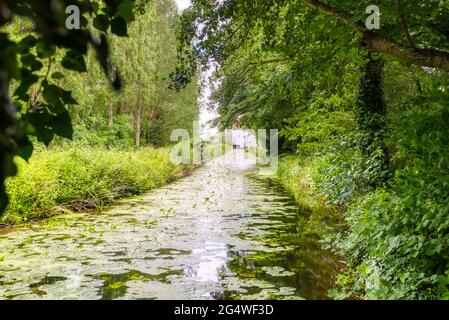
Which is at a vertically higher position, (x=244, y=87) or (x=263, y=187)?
(x=244, y=87)

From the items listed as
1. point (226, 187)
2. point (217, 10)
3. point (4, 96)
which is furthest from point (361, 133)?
point (226, 187)

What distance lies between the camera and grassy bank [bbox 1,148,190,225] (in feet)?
27.6

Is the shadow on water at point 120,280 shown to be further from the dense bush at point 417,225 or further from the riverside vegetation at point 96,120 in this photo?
the dense bush at point 417,225

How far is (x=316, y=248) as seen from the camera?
6.61 meters

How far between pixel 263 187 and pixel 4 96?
581 inches

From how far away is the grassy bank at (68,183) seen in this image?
27.6 ft

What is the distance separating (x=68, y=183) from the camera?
989cm

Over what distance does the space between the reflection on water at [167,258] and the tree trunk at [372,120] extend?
1671 millimetres

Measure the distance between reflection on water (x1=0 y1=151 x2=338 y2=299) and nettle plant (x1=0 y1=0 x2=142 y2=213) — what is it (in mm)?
3629

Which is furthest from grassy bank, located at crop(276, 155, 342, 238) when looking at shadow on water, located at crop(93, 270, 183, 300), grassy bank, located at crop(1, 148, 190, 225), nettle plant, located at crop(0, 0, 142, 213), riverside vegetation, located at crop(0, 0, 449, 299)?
nettle plant, located at crop(0, 0, 142, 213)

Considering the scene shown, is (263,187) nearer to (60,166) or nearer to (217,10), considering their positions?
(60,166)

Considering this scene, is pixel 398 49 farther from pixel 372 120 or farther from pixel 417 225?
pixel 372 120

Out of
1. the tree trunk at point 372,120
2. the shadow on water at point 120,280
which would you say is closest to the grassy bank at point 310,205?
the tree trunk at point 372,120
